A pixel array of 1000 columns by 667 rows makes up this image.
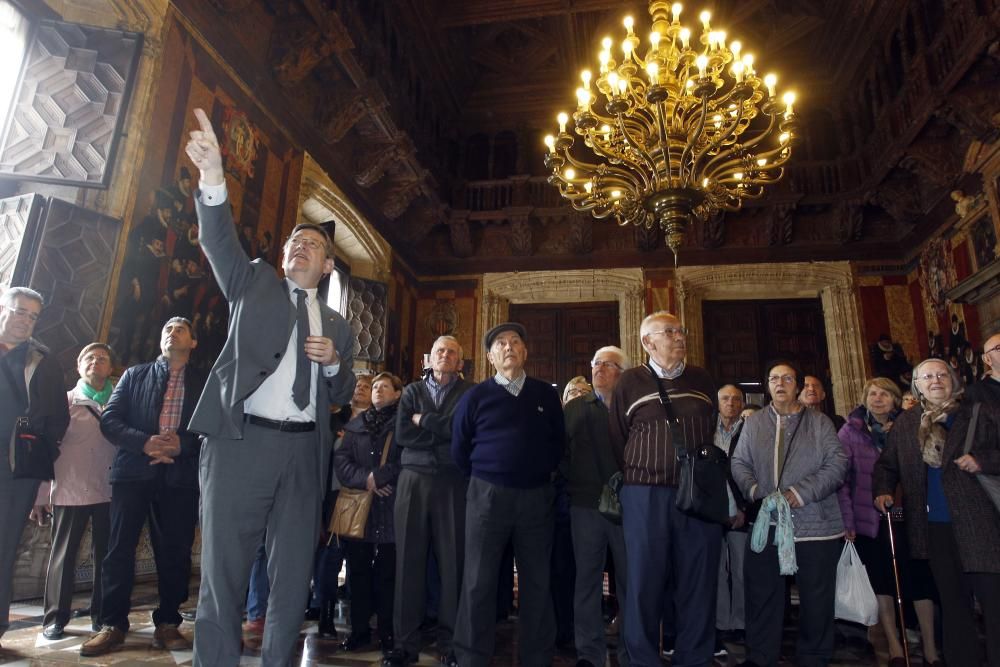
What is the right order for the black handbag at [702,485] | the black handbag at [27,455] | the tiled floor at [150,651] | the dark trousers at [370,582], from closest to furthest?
the black handbag at [702,485] → the tiled floor at [150,651] → the black handbag at [27,455] → the dark trousers at [370,582]

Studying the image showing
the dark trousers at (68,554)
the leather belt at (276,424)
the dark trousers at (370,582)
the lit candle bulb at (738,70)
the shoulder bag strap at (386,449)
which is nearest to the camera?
the leather belt at (276,424)

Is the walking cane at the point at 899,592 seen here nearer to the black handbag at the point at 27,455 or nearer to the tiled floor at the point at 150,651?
the tiled floor at the point at 150,651

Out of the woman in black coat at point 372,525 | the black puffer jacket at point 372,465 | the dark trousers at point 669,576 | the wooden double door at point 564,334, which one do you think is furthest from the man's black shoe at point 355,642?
the wooden double door at point 564,334

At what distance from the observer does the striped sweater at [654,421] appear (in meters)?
2.73

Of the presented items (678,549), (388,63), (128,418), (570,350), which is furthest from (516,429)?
(570,350)

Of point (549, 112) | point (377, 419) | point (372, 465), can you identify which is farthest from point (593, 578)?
point (549, 112)

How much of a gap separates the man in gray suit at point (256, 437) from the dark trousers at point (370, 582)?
1.40m

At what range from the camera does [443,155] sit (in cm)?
1073

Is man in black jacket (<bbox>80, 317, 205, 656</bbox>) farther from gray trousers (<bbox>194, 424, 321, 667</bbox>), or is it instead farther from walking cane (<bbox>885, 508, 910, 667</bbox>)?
walking cane (<bbox>885, 508, 910, 667</bbox>)

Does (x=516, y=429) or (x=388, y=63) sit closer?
(x=516, y=429)

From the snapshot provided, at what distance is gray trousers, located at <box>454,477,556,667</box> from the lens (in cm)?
275

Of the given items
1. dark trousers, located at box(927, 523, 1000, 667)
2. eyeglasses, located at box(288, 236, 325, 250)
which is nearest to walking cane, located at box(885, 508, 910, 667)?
dark trousers, located at box(927, 523, 1000, 667)

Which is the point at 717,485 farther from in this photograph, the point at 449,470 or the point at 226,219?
the point at 226,219

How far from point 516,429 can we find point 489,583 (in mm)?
731
